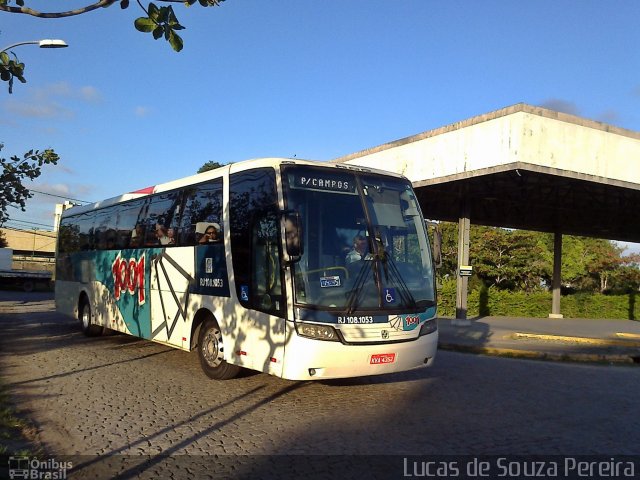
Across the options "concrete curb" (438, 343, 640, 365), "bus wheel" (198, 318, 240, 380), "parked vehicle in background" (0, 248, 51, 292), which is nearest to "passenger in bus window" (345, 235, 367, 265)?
"bus wheel" (198, 318, 240, 380)

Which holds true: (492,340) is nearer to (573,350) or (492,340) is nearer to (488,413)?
(573,350)

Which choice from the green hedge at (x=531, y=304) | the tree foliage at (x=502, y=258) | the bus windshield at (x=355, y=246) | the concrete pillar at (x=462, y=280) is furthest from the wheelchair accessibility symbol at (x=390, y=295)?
the tree foliage at (x=502, y=258)

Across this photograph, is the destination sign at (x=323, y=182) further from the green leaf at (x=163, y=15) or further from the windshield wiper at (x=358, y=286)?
the green leaf at (x=163, y=15)

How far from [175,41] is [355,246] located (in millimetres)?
3770

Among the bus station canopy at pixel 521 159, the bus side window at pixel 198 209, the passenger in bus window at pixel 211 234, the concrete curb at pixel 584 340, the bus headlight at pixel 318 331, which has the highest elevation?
the bus station canopy at pixel 521 159

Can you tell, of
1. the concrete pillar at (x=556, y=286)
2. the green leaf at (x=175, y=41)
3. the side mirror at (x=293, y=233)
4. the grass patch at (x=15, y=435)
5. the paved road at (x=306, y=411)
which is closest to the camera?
the green leaf at (x=175, y=41)

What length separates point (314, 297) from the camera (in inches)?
271

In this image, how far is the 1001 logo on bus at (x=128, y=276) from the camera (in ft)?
36.2

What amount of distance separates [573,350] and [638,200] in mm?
10197

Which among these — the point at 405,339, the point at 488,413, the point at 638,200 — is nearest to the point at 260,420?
the point at 405,339

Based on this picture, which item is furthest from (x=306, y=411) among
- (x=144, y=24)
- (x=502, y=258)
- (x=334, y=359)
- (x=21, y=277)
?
(x=21, y=277)

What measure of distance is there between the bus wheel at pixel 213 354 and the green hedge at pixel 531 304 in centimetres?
2373

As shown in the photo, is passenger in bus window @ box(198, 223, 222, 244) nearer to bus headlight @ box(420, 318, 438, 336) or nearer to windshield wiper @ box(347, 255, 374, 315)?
windshield wiper @ box(347, 255, 374, 315)

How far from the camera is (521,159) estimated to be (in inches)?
583
